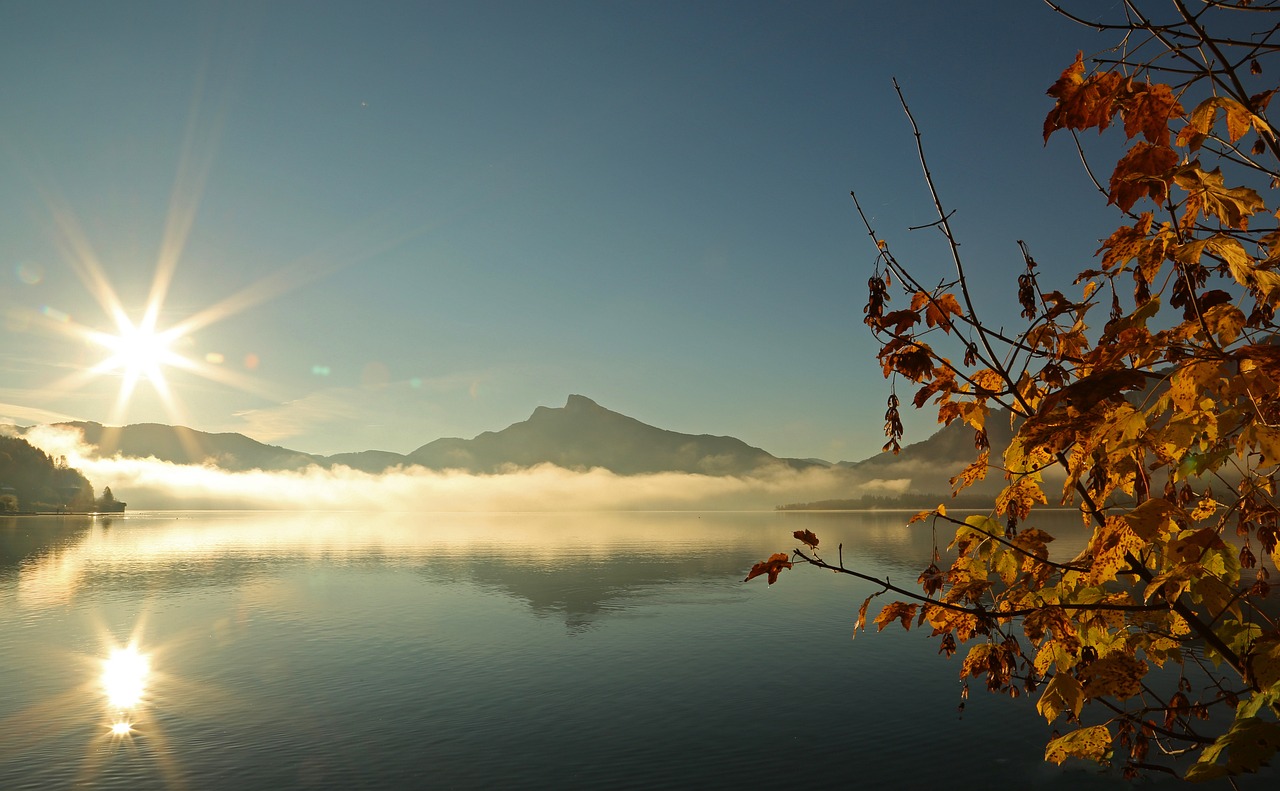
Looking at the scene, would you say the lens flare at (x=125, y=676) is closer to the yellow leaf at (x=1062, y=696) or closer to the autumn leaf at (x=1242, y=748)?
the yellow leaf at (x=1062, y=696)

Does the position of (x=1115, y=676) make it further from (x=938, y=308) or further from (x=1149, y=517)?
(x=938, y=308)

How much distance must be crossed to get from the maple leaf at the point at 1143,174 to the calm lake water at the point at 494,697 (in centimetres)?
2676

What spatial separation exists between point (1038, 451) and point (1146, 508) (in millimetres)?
958

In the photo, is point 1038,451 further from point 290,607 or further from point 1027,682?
point 290,607

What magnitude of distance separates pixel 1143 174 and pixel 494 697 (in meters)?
40.2

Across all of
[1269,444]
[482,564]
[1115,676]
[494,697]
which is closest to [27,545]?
[482,564]

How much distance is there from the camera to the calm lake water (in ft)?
90.2

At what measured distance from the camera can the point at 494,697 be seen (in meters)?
38.2

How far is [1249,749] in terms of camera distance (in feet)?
10.8

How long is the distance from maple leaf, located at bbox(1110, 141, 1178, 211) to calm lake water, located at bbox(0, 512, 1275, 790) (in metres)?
26.8

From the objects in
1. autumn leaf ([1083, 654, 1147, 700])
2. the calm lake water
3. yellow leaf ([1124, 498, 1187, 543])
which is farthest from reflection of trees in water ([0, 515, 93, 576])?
yellow leaf ([1124, 498, 1187, 543])

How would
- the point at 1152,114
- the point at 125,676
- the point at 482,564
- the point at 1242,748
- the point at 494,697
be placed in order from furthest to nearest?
the point at 482,564 < the point at 125,676 < the point at 494,697 < the point at 1152,114 < the point at 1242,748

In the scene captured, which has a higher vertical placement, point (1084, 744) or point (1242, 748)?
point (1242, 748)

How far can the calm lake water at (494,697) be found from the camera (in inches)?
1082
